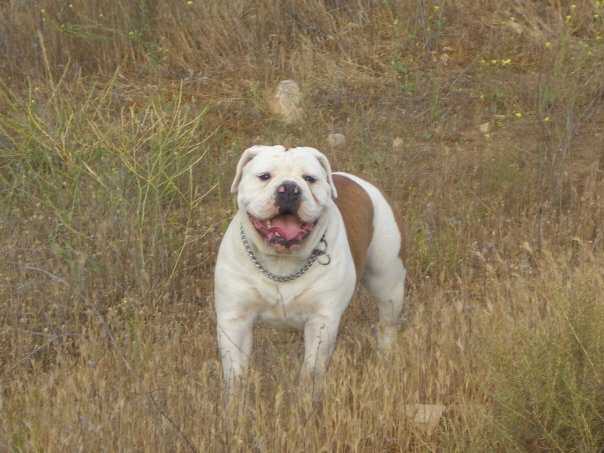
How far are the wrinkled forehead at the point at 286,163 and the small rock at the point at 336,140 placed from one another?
12.9ft

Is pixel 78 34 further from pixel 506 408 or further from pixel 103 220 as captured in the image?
pixel 506 408

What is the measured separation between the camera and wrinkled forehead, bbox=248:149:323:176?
5.19 meters

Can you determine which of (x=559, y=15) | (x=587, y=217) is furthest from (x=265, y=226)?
(x=559, y=15)

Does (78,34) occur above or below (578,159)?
above

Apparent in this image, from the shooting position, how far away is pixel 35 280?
20.4ft

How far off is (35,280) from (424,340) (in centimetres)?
215

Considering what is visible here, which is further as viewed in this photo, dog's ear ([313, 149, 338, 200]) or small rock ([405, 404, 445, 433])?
dog's ear ([313, 149, 338, 200])

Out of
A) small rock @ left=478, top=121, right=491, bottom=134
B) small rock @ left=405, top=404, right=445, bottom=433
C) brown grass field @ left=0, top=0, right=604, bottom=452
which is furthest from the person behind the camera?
small rock @ left=478, top=121, right=491, bottom=134

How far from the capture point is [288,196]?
4953 millimetres

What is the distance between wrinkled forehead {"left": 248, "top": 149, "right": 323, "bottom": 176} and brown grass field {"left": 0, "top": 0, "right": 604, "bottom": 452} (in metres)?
0.85

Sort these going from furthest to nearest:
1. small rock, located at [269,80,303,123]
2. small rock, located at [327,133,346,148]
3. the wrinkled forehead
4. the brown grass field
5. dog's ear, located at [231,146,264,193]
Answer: small rock, located at [269,80,303,123]
small rock, located at [327,133,346,148]
dog's ear, located at [231,146,264,193]
the wrinkled forehead
the brown grass field

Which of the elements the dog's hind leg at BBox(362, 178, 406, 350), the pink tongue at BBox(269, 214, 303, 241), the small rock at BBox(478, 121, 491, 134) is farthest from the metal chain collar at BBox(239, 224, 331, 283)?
the small rock at BBox(478, 121, 491, 134)

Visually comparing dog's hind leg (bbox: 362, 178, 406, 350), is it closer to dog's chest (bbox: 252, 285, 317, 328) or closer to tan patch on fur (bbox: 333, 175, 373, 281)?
tan patch on fur (bbox: 333, 175, 373, 281)

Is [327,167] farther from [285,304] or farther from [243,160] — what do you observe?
[285,304]
